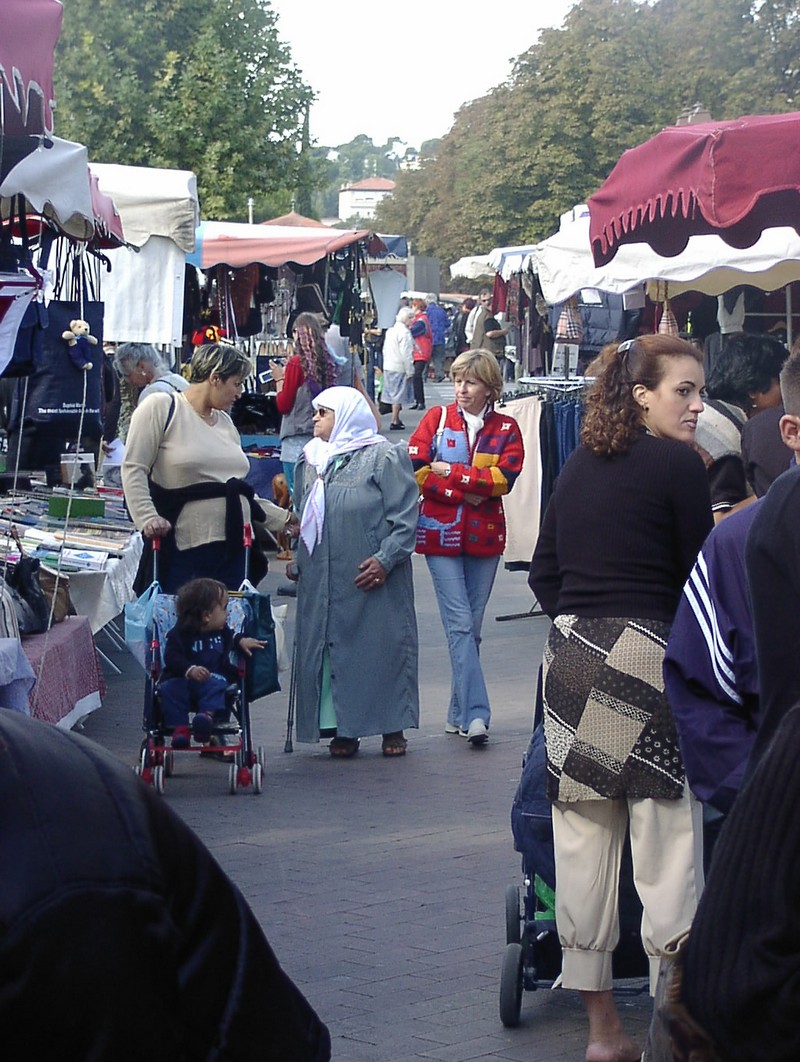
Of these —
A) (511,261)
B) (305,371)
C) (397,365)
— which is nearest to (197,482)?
(305,371)

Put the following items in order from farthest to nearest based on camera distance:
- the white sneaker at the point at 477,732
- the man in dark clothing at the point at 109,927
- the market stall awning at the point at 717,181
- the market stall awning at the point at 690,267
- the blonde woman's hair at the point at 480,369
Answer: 1. the market stall awning at the point at 690,267
2. the white sneaker at the point at 477,732
3. the blonde woman's hair at the point at 480,369
4. the market stall awning at the point at 717,181
5. the man in dark clothing at the point at 109,927

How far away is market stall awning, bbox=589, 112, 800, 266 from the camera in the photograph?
234 inches

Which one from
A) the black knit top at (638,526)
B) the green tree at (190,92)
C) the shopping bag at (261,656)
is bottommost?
the shopping bag at (261,656)

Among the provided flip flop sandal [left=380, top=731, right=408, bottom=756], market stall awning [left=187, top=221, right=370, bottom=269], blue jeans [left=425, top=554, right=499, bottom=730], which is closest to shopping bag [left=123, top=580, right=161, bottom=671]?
flip flop sandal [left=380, top=731, right=408, bottom=756]

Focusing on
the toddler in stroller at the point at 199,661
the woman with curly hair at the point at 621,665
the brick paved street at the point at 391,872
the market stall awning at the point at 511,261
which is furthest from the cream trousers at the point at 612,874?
the market stall awning at the point at 511,261

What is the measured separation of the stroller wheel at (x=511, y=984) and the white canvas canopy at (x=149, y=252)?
657 cm

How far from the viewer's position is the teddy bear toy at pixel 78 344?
7.54m

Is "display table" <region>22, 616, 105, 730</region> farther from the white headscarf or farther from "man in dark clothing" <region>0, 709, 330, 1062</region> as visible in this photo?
"man in dark clothing" <region>0, 709, 330, 1062</region>

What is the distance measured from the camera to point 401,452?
7.80 m

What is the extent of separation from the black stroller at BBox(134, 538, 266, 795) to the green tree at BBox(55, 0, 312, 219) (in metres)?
21.4

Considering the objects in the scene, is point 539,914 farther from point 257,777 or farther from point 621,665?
point 257,777

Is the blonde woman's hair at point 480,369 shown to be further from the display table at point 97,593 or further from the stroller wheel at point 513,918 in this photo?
the stroller wheel at point 513,918

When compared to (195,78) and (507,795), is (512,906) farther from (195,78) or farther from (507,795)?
(195,78)

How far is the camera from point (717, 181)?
604 centimetres
